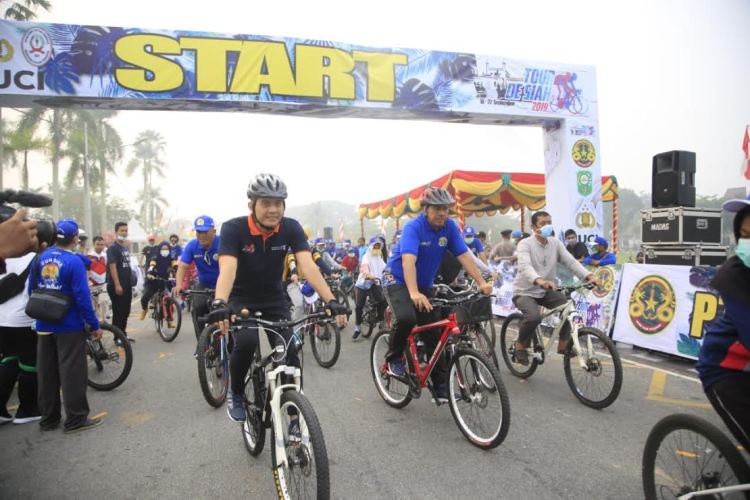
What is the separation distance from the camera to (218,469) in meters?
3.48

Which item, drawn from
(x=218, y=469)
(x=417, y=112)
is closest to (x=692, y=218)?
(x=417, y=112)

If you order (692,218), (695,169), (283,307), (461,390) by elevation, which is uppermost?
(695,169)

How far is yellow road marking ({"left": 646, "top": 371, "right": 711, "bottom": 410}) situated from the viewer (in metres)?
4.68

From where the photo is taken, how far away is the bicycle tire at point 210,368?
15.6ft

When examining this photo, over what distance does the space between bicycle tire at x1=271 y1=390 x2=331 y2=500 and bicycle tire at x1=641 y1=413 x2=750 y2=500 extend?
179cm

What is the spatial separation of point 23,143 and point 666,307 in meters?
33.7

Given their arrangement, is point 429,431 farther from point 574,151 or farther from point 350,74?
point 574,151

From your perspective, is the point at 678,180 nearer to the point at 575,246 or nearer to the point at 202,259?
the point at 575,246

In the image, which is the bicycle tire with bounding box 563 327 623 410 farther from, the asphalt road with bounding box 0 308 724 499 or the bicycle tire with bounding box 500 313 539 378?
the bicycle tire with bounding box 500 313 539 378

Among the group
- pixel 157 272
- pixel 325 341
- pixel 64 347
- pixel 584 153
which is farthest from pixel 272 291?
pixel 584 153

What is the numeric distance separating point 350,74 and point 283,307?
8.69 m

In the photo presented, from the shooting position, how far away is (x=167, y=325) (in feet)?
29.4

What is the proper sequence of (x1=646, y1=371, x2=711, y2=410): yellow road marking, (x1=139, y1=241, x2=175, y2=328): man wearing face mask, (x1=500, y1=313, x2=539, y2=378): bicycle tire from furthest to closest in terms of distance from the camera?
(x1=139, y1=241, x2=175, y2=328): man wearing face mask
(x1=500, y1=313, x2=539, y2=378): bicycle tire
(x1=646, y1=371, x2=711, y2=410): yellow road marking

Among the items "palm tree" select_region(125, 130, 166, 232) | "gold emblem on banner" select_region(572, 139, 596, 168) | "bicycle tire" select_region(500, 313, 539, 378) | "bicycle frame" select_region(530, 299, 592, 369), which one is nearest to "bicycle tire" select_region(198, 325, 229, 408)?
"bicycle tire" select_region(500, 313, 539, 378)
